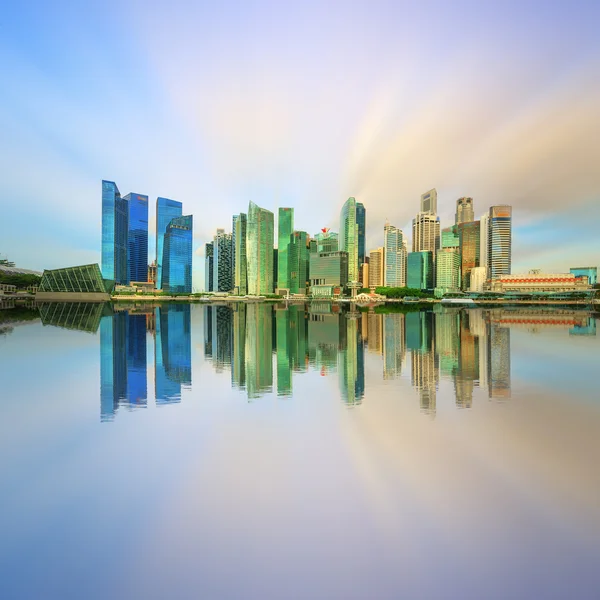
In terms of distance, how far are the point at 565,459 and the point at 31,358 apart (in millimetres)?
27397

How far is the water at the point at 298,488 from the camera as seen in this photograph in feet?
19.6

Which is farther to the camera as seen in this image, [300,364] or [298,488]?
[300,364]

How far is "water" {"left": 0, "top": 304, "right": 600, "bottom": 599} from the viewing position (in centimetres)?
597

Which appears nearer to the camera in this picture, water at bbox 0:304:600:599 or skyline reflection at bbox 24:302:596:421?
water at bbox 0:304:600:599

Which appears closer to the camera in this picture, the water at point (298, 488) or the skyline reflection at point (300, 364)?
the water at point (298, 488)

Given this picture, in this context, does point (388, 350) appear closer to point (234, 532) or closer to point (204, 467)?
point (204, 467)

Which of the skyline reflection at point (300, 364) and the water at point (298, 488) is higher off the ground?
the skyline reflection at point (300, 364)

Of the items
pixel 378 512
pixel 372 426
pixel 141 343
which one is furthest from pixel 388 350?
pixel 378 512

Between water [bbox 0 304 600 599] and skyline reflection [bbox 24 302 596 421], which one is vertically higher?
skyline reflection [bbox 24 302 596 421]

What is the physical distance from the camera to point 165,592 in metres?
5.64

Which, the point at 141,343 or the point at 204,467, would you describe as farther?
the point at 141,343

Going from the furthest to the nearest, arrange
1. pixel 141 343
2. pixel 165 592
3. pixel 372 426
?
pixel 141 343, pixel 372 426, pixel 165 592

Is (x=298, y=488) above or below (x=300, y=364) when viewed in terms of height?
below

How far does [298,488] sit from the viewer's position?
8461mm
